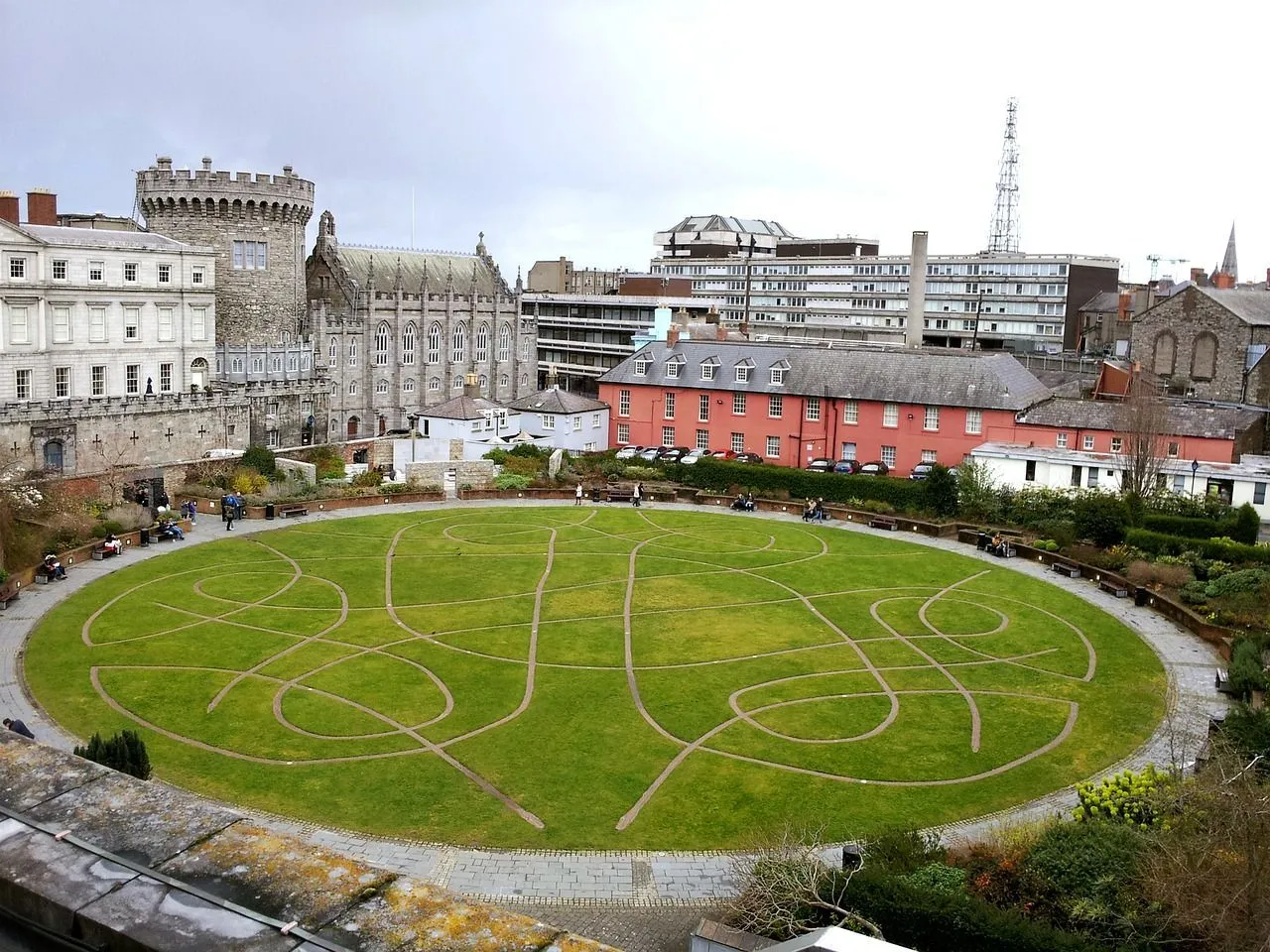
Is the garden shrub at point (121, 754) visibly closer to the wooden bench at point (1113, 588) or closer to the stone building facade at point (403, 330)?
the wooden bench at point (1113, 588)

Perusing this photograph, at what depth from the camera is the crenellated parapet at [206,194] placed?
71.9 meters

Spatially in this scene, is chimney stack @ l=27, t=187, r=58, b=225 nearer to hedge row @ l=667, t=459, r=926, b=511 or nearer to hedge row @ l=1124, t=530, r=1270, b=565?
hedge row @ l=667, t=459, r=926, b=511

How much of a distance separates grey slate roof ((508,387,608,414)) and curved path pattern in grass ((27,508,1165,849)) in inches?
915

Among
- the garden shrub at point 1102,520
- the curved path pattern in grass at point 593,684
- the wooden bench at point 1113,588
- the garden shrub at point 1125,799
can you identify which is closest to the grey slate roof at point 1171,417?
the garden shrub at point 1102,520

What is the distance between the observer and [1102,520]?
158 feet

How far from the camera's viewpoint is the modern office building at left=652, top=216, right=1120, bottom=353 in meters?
111

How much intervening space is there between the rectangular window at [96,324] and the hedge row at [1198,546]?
56.3 m

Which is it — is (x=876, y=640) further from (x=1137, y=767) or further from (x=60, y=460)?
(x=60, y=460)

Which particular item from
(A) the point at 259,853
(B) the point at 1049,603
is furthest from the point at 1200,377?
(A) the point at 259,853

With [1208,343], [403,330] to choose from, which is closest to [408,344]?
[403,330]

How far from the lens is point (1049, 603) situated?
41.2 m

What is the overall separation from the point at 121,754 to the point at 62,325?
157ft

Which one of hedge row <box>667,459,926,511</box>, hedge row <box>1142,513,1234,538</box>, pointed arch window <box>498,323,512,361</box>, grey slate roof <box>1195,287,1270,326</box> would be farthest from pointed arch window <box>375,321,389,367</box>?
grey slate roof <box>1195,287,1270,326</box>

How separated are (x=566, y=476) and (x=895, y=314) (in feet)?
227
